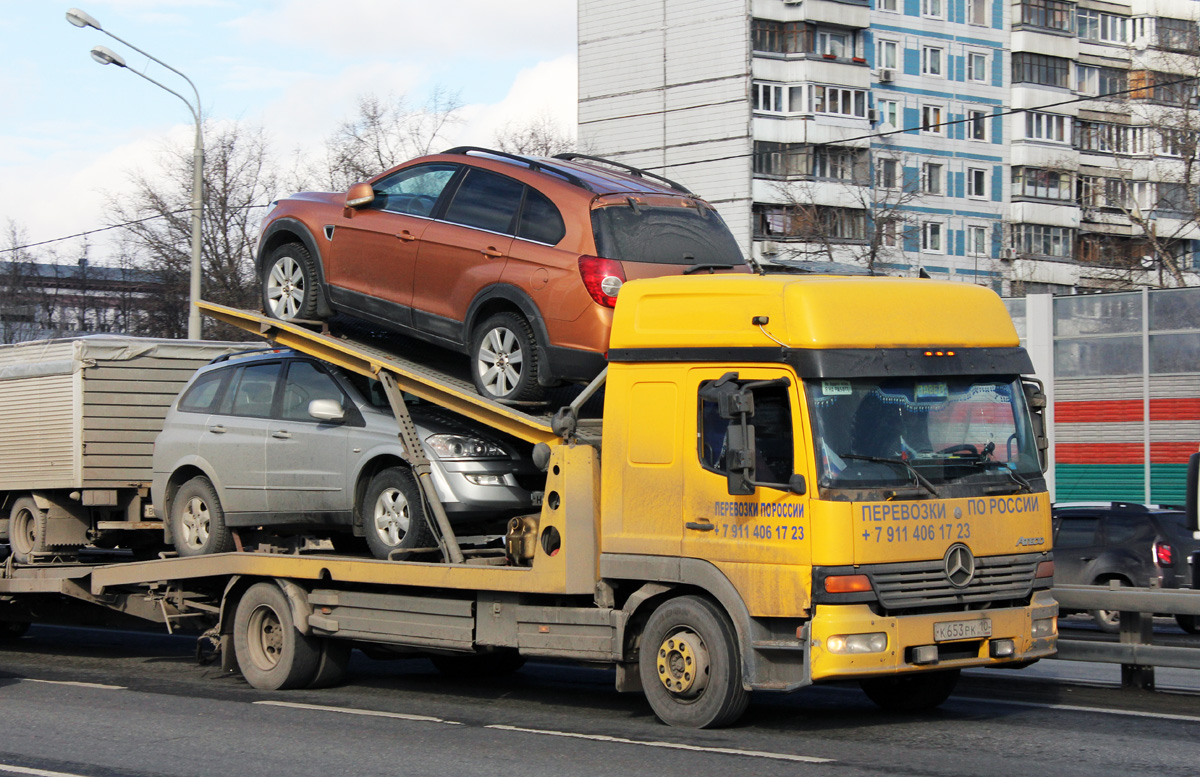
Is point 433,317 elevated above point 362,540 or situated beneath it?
elevated above

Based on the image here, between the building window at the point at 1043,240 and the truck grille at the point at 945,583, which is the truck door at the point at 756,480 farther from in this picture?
the building window at the point at 1043,240

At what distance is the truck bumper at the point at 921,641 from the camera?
768cm

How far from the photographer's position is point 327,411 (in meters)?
10.4

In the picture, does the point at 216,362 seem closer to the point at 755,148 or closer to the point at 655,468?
the point at 655,468

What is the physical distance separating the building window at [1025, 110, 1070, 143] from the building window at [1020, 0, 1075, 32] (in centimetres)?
405

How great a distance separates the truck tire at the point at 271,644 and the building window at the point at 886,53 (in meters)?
52.2

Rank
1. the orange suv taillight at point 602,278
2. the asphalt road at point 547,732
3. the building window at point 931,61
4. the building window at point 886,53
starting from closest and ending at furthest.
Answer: the asphalt road at point 547,732 < the orange suv taillight at point 602,278 < the building window at point 886,53 < the building window at point 931,61

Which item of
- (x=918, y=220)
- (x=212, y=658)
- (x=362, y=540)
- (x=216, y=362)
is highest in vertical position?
(x=918, y=220)

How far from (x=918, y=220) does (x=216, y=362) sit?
49.9 metres

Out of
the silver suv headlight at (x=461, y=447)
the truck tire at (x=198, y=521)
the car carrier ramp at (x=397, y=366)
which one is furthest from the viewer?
the truck tire at (x=198, y=521)

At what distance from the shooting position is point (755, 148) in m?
56.3

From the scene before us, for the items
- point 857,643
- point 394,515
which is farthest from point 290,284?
point 857,643

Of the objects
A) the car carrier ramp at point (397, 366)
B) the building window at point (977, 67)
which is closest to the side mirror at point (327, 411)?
the car carrier ramp at point (397, 366)

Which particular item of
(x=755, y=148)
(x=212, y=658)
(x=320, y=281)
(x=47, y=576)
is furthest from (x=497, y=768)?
(x=755, y=148)
